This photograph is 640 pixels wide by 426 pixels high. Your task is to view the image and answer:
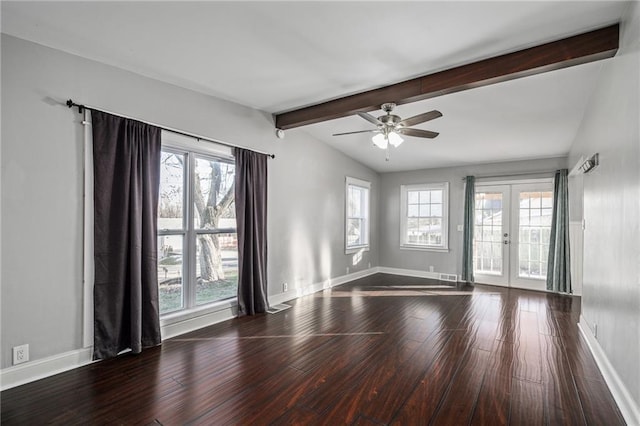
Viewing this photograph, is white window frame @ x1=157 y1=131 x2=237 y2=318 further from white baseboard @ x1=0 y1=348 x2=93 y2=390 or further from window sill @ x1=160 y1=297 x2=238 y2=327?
white baseboard @ x1=0 y1=348 x2=93 y2=390

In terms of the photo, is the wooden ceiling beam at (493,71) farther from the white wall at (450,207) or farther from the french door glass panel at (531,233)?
the french door glass panel at (531,233)

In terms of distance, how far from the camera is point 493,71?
2.91 meters

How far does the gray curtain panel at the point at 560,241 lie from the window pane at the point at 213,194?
5468 millimetres

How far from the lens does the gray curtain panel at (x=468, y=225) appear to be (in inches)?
253

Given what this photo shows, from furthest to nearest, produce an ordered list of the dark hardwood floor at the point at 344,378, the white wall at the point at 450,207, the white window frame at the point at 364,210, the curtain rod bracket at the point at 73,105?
the white window frame at the point at 364,210 < the white wall at the point at 450,207 < the curtain rod bracket at the point at 73,105 < the dark hardwood floor at the point at 344,378

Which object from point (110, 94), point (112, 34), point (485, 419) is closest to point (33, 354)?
point (110, 94)

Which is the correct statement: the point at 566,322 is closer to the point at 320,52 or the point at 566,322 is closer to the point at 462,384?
the point at 462,384

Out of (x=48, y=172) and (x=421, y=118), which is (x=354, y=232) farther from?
(x=48, y=172)

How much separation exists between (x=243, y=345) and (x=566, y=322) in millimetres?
4060

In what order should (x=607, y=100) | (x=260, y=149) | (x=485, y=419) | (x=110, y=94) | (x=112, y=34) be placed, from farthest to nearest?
(x=260, y=149) < (x=110, y=94) < (x=607, y=100) < (x=112, y=34) < (x=485, y=419)

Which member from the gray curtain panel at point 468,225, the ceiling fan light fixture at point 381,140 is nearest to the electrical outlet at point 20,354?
the ceiling fan light fixture at point 381,140

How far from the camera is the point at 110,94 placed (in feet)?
9.87

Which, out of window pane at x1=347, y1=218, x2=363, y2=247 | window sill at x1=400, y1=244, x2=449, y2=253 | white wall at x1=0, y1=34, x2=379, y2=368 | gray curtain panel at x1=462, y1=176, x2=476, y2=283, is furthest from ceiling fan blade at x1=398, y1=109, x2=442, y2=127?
window sill at x1=400, y1=244, x2=449, y2=253

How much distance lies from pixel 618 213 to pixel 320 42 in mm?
2686
